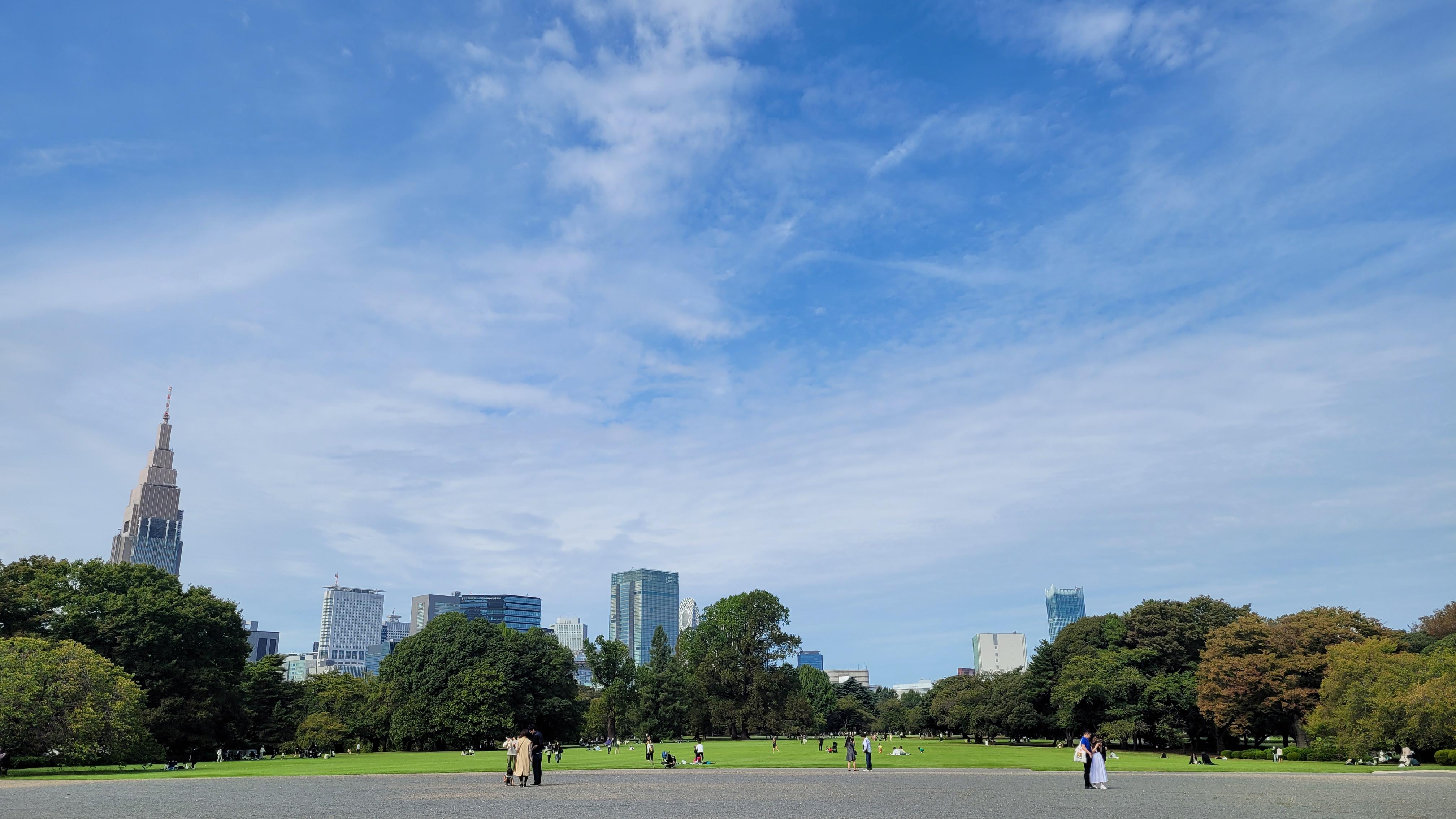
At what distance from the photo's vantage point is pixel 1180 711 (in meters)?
64.8

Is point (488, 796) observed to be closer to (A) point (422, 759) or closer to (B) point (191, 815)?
(B) point (191, 815)

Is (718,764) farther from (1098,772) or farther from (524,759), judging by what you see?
(1098,772)

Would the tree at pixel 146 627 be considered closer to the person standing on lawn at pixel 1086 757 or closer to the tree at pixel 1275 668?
Answer: the person standing on lawn at pixel 1086 757

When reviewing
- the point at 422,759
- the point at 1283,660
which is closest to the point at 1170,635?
the point at 1283,660

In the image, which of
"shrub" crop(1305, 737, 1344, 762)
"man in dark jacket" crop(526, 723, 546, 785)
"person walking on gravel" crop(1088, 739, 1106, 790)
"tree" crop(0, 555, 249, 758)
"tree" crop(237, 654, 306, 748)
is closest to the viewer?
"person walking on gravel" crop(1088, 739, 1106, 790)

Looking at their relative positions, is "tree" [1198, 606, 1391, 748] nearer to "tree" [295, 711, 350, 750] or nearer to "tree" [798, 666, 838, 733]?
"tree" [295, 711, 350, 750]

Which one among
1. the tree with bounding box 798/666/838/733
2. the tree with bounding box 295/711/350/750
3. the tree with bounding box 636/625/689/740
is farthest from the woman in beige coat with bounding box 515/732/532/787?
the tree with bounding box 798/666/838/733

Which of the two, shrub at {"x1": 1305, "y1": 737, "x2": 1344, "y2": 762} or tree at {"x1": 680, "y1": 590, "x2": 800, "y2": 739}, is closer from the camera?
shrub at {"x1": 1305, "y1": 737, "x2": 1344, "y2": 762}

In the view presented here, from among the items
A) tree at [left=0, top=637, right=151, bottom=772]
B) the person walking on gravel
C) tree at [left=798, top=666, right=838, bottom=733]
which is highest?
tree at [left=0, top=637, right=151, bottom=772]

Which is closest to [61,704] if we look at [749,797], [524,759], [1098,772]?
[524,759]

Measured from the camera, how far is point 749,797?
2331 centimetres

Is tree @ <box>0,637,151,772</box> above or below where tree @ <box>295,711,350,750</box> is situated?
above

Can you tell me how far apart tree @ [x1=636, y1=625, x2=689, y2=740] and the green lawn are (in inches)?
931

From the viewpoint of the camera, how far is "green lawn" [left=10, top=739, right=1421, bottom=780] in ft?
125
